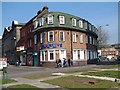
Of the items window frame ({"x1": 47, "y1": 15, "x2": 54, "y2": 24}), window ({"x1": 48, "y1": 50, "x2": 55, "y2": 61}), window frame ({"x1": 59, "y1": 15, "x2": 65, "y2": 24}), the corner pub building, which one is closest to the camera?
window ({"x1": 48, "y1": 50, "x2": 55, "y2": 61})

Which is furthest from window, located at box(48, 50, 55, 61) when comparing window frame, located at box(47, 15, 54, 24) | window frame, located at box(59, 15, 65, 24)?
window frame, located at box(59, 15, 65, 24)

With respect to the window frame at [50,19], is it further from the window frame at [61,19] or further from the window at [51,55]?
the window at [51,55]

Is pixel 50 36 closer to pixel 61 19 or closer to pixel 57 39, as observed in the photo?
pixel 57 39

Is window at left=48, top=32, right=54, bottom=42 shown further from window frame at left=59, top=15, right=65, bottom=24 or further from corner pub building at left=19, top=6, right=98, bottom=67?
window frame at left=59, top=15, right=65, bottom=24

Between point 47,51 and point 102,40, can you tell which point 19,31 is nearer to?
point 47,51

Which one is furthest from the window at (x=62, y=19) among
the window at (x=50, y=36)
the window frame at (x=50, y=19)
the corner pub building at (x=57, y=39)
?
the window at (x=50, y=36)

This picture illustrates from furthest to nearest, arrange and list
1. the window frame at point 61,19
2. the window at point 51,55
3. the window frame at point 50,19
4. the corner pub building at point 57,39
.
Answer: the window frame at point 61,19 → the window frame at point 50,19 → the corner pub building at point 57,39 → the window at point 51,55

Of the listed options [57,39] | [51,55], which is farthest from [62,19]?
[51,55]

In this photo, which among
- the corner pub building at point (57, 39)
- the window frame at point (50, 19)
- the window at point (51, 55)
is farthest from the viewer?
the window frame at point (50, 19)

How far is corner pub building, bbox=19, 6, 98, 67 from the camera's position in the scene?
43.6 metres

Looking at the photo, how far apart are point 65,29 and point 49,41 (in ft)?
12.6

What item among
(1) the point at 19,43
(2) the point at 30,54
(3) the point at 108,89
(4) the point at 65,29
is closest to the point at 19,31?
(1) the point at 19,43

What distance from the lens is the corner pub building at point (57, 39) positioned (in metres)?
43.6

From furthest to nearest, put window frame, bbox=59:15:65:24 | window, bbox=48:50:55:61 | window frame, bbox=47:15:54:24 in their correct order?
window frame, bbox=59:15:65:24 < window frame, bbox=47:15:54:24 < window, bbox=48:50:55:61
